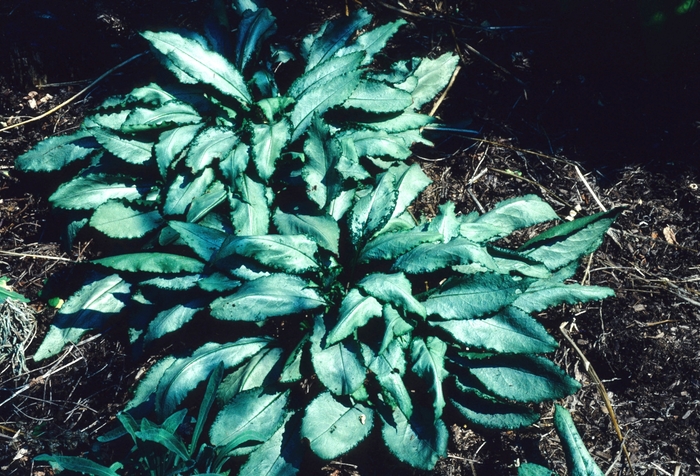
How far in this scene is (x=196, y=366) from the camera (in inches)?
79.1

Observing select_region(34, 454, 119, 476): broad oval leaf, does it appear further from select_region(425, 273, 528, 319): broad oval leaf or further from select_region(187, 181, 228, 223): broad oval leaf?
select_region(425, 273, 528, 319): broad oval leaf

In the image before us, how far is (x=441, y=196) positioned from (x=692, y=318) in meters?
1.16

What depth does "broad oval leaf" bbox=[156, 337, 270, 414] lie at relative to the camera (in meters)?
1.95

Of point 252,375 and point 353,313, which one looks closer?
point 353,313

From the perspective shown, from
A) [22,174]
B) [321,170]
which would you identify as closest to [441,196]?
[321,170]

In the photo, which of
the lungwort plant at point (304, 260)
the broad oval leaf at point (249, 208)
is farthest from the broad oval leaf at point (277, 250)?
the broad oval leaf at point (249, 208)

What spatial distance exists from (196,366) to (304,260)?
21.9 inches

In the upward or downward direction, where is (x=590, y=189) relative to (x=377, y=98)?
downward

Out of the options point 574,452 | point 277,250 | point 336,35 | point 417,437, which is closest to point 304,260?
point 277,250

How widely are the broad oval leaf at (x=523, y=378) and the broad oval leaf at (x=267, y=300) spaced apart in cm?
66

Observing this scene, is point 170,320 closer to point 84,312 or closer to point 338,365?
point 84,312

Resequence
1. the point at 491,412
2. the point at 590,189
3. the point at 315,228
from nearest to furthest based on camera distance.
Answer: the point at 491,412 < the point at 315,228 < the point at 590,189

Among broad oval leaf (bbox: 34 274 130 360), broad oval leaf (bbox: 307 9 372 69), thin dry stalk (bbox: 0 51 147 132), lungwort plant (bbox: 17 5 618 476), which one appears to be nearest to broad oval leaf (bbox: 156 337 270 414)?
lungwort plant (bbox: 17 5 618 476)

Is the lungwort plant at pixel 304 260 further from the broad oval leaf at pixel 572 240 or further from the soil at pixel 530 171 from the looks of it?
the soil at pixel 530 171
